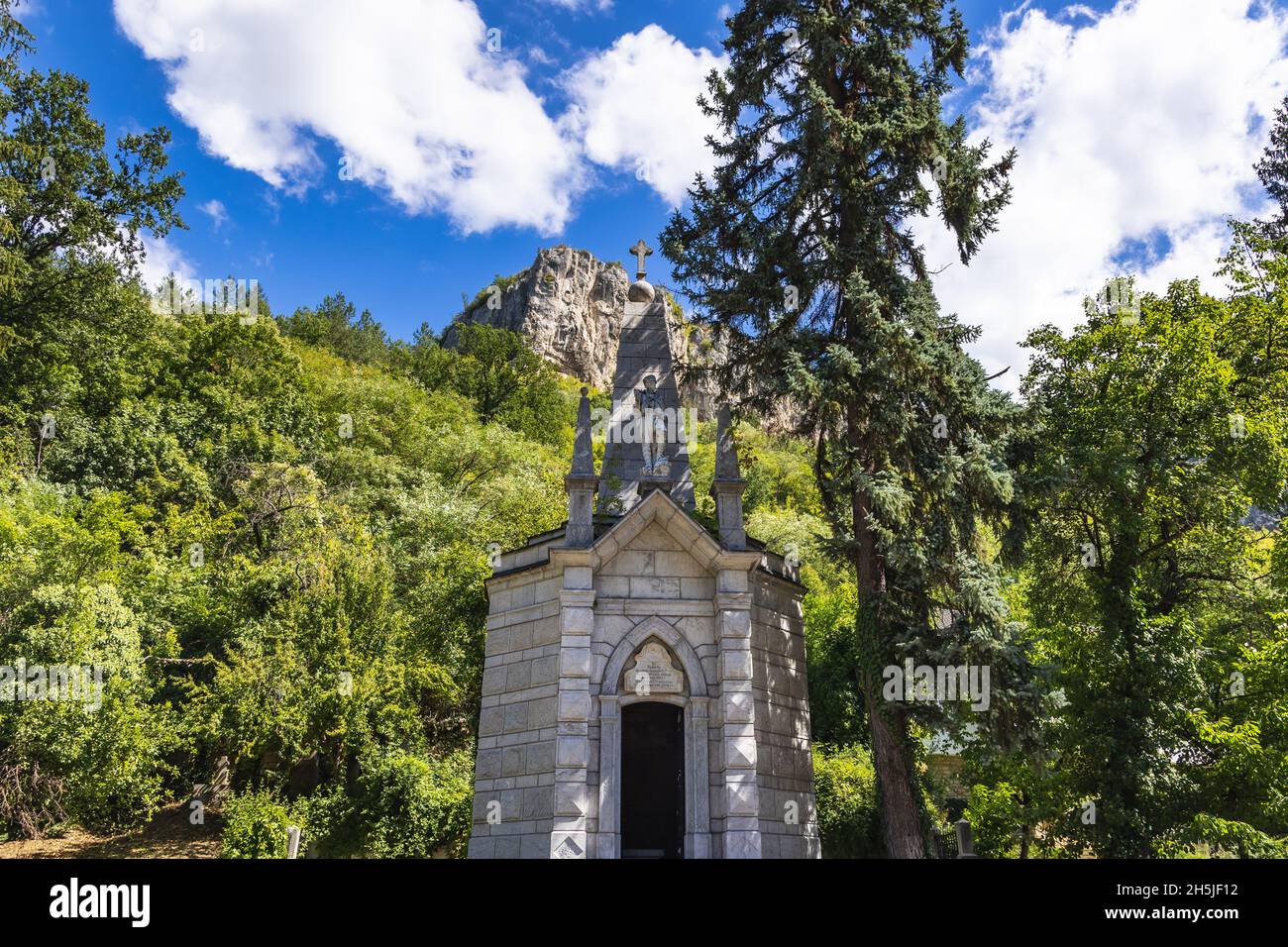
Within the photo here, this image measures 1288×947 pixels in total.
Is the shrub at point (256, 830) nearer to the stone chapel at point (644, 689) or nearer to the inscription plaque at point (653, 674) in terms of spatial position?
the stone chapel at point (644, 689)

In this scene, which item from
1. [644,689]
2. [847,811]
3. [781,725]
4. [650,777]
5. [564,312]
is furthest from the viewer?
[564,312]

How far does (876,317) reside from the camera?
14852 millimetres

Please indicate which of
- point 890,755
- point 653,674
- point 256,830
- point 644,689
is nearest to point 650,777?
point 644,689

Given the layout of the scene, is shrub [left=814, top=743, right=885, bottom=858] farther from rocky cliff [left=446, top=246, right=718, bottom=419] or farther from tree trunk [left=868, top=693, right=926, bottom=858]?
rocky cliff [left=446, top=246, right=718, bottom=419]

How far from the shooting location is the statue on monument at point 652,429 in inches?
625

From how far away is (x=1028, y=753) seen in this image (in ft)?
43.9

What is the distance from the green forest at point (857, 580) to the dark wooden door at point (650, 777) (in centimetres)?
335

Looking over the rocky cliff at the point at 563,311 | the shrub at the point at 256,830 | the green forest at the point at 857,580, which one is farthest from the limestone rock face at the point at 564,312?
the shrub at the point at 256,830

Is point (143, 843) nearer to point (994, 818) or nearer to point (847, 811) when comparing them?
point (847, 811)

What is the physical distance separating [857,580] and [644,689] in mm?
5893

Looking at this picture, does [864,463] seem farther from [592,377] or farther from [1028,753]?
[592,377]
